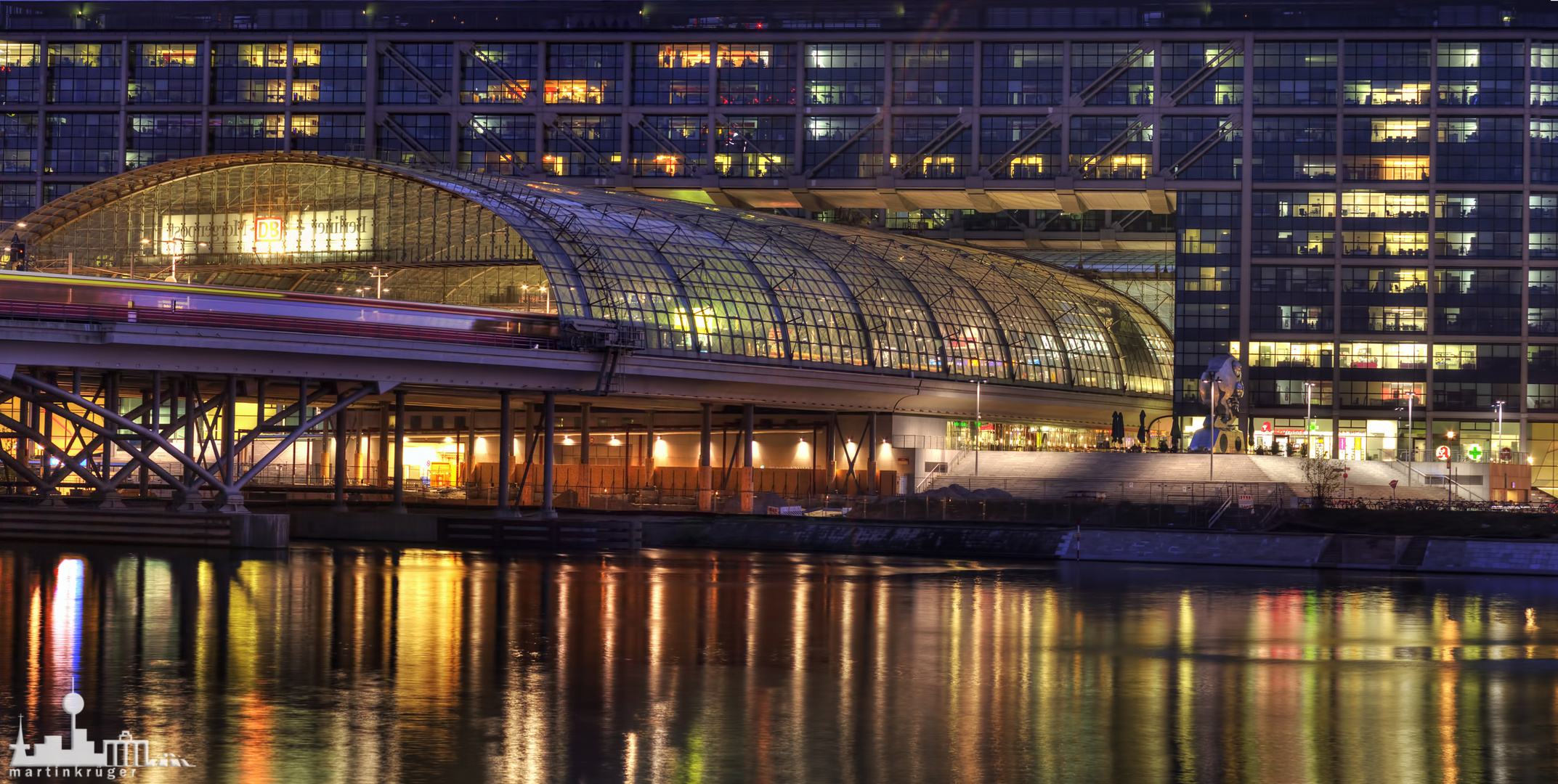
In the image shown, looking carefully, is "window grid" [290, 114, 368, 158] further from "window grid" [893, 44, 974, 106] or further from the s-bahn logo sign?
the s-bahn logo sign

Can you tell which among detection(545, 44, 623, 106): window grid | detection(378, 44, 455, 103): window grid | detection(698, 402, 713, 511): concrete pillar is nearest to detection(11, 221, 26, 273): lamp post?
detection(698, 402, 713, 511): concrete pillar

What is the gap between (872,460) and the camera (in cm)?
11162

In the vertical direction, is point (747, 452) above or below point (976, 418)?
below

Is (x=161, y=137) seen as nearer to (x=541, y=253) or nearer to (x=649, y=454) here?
(x=649, y=454)

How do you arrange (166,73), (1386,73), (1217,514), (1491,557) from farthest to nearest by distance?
1. (166,73)
2. (1386,73)
3. (1217,514)
4. (1491,557)

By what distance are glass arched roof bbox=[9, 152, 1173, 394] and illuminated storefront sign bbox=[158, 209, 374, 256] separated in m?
0.09

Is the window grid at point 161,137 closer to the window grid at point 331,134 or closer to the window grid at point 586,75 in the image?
the window grid at point 331,134

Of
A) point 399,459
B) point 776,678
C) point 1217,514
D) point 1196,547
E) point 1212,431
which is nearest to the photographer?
point 776,678

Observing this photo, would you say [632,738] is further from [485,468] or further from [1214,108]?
[1214,108]

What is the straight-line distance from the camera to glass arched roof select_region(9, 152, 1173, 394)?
9894 cm

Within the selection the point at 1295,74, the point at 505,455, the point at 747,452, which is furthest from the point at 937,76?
the point at 505,455

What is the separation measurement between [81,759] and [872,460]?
293ft

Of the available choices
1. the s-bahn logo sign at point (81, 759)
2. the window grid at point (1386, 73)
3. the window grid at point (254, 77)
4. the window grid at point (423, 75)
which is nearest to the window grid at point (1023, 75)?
the window grid at point (1386, 73)

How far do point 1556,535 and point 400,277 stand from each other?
6246 centimetres
